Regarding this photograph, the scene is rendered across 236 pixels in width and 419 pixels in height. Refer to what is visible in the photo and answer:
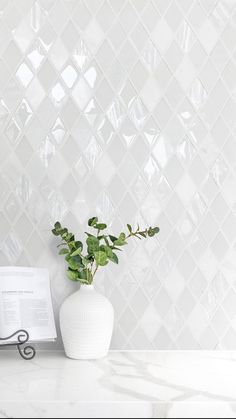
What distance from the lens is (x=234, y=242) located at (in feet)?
5.35

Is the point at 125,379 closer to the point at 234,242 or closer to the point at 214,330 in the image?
the point at 214,330

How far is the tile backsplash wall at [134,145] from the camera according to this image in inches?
63.8

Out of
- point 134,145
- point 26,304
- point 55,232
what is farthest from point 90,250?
point 134,145

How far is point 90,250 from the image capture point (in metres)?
1.51

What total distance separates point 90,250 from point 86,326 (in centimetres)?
20

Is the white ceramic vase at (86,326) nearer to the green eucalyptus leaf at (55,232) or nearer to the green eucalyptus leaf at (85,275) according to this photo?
the green eucalyptus leaf at (85,275)

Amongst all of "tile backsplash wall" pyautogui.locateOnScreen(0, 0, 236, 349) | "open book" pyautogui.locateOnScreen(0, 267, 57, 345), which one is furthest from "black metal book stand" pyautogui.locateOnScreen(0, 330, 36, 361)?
"tile backsplash wall" pyautogui.locateOnScreen(0, 0, 236, 349)

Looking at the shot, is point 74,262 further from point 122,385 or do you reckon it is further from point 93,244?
point 122,385

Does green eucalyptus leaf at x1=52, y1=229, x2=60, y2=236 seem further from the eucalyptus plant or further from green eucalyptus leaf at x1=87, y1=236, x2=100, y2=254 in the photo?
green eucalyptus leaf at x1=87, y1=236, x2=100, y2=254

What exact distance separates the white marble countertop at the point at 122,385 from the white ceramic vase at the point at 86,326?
33mm

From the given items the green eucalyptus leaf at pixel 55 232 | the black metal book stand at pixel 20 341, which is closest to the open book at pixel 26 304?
the black metal book stand at pixel 20 341

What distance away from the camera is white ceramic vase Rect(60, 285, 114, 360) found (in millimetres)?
1461

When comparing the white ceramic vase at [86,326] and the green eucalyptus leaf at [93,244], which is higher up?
the green eucalyptus leaf at [93,244]

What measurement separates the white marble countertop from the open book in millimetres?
76
